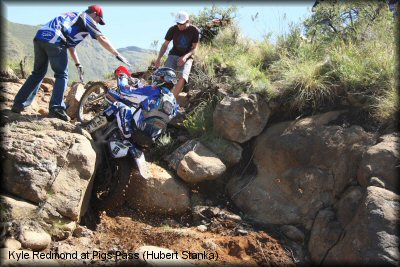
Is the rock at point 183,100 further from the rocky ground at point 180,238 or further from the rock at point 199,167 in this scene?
the rocky ground at point 180,238

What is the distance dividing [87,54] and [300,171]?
62758 millimetres

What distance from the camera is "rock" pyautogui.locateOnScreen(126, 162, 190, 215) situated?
6316 millimetres

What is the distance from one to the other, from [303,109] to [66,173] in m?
3.88

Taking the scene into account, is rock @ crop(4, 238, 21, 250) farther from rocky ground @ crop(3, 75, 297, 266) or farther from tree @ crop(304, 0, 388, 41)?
tree @ crop(304, 0, 388, 41)

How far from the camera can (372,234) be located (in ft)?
16.5

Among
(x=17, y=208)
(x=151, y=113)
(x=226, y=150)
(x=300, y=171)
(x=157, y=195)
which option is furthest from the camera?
(x=226, y=150)

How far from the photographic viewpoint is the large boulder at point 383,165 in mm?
5520

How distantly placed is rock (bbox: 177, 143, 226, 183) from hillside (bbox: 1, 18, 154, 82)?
4.32 metres

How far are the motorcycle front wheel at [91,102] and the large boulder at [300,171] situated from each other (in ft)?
8.55

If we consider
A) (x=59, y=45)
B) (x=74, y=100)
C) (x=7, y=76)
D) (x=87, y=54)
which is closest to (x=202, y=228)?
(x=59, y=45)

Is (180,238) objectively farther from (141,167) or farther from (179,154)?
(179,154)

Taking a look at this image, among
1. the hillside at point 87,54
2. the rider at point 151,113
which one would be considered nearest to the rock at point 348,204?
the rider at point 151,113

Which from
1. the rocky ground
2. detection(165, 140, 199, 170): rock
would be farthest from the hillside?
the rocky ground

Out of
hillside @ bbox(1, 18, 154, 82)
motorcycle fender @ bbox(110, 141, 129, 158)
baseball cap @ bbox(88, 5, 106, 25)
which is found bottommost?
hillside @ bbox(1, 18, 154, 82)
